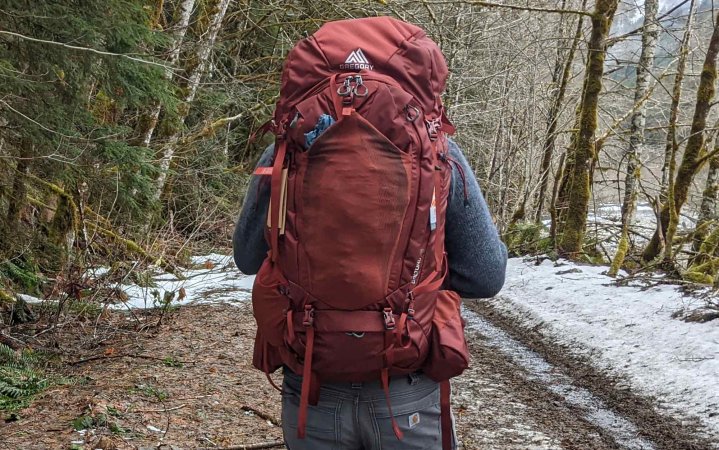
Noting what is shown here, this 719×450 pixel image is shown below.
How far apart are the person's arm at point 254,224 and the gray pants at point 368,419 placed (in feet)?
1.57

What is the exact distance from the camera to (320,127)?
1.80 m

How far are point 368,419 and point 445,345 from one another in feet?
0.95

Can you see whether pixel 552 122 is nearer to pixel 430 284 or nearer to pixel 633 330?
pixel 633 330

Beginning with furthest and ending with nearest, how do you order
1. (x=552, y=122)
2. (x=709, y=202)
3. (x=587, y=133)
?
(x=552, y=122), (x=587, y=133), (x=709, y=202)

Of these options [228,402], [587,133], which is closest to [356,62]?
[228,402]

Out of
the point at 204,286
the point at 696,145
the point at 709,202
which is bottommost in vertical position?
the point at 204,286

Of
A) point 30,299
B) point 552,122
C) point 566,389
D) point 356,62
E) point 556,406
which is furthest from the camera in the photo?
point 552,122

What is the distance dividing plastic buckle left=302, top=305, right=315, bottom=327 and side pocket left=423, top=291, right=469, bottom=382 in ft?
1.14

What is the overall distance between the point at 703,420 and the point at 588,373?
1.40 meters

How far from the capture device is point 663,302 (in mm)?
7078

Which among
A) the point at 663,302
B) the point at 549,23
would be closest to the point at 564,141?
the point at 549,23

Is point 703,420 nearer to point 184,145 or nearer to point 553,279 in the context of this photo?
point 553,279

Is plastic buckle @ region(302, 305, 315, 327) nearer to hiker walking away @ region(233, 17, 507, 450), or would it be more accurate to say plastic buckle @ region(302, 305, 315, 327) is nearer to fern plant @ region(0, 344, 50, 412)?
hiker walking away @ region(233, 17, 507, 450)

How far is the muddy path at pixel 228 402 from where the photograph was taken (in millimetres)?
4160
